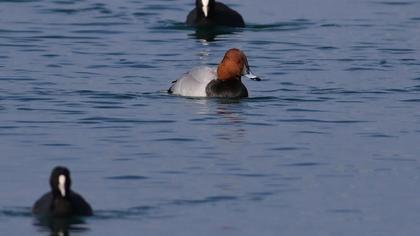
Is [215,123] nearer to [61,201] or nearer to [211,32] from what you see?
[61,201]

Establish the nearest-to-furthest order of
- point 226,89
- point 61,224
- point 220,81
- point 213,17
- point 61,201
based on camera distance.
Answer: point 61,201
point 61,224
point 226,89
point 220,81
point 213,17

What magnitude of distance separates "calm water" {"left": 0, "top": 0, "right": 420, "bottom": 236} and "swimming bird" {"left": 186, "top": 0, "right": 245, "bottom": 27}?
0.93ft

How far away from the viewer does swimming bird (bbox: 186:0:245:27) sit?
98.4 ft

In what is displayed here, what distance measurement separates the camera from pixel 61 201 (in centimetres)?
1433

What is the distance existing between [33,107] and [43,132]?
2.06m

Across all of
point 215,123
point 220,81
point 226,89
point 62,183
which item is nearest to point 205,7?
point 220,81

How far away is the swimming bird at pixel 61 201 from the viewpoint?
1419 cm

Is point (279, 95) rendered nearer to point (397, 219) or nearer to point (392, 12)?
point (397, 219)

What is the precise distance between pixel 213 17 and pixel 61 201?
52.9 ft

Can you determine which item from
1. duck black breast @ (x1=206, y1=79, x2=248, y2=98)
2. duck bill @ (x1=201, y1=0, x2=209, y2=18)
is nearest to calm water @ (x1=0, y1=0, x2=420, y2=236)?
duck black breast @ (x1=206, y1=79, x2=248, y2=98)

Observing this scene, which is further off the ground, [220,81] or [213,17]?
[220,81]

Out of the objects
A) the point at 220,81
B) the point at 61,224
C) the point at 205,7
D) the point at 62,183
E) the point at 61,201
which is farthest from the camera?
the point at 205,7

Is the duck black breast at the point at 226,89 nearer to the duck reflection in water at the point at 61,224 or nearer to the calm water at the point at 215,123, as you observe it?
the calm water at the point at 215,123

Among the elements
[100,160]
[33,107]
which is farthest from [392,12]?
[100,160]
